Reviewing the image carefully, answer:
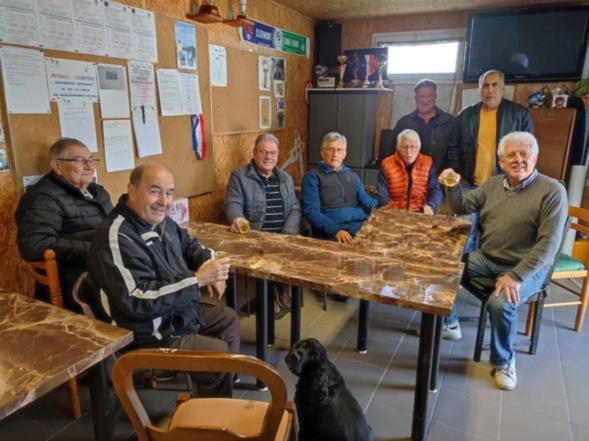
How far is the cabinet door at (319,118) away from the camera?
185 inches

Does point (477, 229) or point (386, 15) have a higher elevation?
point (386, 15)

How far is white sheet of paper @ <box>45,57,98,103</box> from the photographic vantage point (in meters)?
2.28

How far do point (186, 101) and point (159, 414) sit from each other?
2.18 meters

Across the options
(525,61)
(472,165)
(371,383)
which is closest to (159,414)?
(371,383)

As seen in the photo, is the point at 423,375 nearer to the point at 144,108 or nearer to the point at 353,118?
the point at 144,108

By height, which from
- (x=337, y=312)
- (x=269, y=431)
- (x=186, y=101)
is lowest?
(x=337, y=312)

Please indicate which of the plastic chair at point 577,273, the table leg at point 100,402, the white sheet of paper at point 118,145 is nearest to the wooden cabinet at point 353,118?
the plastic chair at point 577,273

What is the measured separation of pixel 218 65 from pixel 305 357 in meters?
2.76

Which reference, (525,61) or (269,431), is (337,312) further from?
(525,61)

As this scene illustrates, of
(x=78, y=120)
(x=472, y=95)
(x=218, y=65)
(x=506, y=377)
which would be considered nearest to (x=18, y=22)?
(x=78, y=120)

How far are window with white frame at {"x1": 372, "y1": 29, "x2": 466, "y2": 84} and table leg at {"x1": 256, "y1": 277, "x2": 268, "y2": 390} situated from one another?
358 cm

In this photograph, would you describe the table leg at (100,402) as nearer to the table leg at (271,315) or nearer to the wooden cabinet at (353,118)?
the table leg at (271,315)

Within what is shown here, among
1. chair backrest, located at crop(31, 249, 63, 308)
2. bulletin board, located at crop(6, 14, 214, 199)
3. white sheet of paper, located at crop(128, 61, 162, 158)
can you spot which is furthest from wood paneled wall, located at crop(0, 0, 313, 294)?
chair backrest, located at crop(31, 249, 63, 308)

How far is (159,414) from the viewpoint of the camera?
1.98 metres
